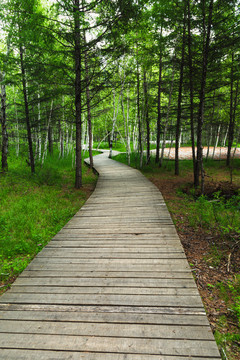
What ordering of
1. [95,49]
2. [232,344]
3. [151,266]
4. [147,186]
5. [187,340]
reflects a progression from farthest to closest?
1. [147,186]
2. [95,49]
3. [151,266]
4. [232,344]
5. [187,340]

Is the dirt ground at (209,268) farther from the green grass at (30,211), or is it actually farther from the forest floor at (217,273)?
the green grass at (30,211)

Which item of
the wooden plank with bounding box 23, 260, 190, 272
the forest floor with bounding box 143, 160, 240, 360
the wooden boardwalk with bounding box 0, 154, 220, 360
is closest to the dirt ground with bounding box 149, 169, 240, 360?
the forest floor with bounding box 143, 160, 240, 360

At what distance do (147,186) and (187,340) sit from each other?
21.7 feet

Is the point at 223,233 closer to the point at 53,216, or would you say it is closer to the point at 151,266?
the point at 151,266

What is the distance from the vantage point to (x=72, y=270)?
3.17 meters

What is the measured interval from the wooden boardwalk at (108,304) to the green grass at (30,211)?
71 centimetres

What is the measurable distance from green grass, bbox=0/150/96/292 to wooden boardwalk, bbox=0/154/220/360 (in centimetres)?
71

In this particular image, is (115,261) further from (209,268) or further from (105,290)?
(209,268)

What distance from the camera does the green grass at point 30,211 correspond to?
166 inches

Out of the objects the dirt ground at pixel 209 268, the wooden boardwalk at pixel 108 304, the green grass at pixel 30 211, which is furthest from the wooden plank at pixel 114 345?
the green grass at pixel 30 211

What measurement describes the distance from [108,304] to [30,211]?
513 cm

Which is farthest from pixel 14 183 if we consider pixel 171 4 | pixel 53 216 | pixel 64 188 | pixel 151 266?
pixel 171 4

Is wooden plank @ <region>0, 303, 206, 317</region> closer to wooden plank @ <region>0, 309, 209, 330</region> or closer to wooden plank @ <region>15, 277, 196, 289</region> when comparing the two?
wooden plank @ <region>0, 309, 209, 330</region>

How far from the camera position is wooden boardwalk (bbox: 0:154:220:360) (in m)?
1.85
